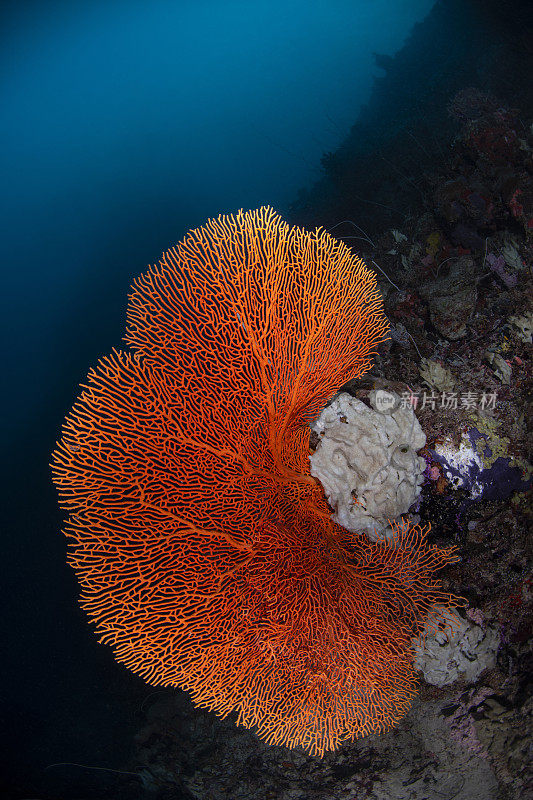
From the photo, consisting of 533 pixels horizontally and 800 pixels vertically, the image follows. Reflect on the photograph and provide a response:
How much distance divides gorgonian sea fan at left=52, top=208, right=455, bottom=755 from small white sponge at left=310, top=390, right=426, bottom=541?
18cm

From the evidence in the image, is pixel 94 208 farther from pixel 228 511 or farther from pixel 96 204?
pixel 228 511

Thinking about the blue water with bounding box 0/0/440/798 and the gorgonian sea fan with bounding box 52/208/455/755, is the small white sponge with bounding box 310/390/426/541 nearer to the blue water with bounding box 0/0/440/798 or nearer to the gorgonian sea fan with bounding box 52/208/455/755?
the gorgonian sea fan with bounding box 52/208/455/755

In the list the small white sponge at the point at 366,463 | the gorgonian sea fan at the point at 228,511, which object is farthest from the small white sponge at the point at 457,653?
→ the small white sponge at the point at 366,463

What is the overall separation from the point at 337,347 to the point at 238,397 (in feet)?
2.76

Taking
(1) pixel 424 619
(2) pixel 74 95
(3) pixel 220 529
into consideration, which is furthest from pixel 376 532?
(2) pixel 74 95

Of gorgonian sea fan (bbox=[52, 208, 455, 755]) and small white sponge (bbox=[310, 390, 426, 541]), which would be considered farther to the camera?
small white sponge (bbox=[310, 390, 426, 541])

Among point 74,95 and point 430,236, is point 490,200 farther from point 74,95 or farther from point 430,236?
point 74,95

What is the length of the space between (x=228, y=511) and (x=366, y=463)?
0.96m

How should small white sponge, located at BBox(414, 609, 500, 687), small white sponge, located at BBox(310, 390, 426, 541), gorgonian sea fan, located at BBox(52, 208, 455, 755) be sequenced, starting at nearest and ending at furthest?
gorgonian sea fan, located at BBox(52, 208, 455, 755)
small white sponge, located at BBox(310, 390, 426, 541)
small white sponge, located at BBox(414, 609, 500, 687)

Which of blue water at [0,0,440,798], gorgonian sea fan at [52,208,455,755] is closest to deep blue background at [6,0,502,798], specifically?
blue water at [0,0,440,798]

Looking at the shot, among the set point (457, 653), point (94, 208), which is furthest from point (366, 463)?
point (94, 208)

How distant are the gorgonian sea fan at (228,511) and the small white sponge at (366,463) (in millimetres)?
183

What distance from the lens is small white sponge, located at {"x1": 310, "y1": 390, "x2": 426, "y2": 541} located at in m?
2.42

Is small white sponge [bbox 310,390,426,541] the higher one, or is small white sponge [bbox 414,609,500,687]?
small white sponge [bbox 310,390,426,541]
